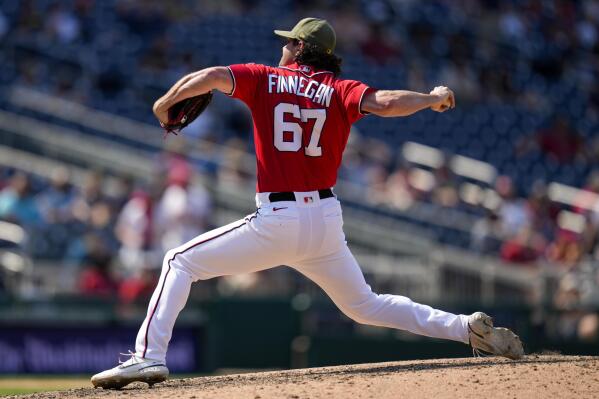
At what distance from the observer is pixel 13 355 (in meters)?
13.4

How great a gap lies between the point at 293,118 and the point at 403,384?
1.58m

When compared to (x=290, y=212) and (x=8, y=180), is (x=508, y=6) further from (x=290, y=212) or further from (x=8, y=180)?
(x=290, y=212)

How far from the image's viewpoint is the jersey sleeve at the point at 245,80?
250 inches

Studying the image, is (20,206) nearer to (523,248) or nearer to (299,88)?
(523,248)

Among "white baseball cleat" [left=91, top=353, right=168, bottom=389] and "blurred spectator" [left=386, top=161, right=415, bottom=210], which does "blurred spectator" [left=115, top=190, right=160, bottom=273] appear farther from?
"white baseball cleat" [left=91, top=353, right=168, bottom=389]

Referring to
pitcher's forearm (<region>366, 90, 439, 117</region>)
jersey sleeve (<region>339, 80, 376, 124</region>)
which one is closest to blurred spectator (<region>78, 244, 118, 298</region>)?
jersey sleeve (<region>339, 80, 376, 124</region>)

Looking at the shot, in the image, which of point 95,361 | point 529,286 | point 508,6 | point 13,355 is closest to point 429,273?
point 529,286

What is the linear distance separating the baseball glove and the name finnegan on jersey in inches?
15.4

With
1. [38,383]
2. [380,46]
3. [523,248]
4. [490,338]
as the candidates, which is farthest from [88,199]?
[490,338]

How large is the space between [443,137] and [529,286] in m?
5.00

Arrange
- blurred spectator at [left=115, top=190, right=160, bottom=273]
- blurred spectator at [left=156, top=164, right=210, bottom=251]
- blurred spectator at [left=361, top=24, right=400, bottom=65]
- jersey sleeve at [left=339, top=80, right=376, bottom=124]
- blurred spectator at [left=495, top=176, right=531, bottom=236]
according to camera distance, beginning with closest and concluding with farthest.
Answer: jersey sleeve at [left=339, top=80, right=376, bottom=124], blurred spectator at [left=156, top=164, right=210, bottom=251], blurred spectator at [left=115, top=190, right=160, bottom=273], blurred spectator at [left=495, top=176, right=531, bottom=236], blurred spectator at [left=361, top=24, right=400, bottom=65]

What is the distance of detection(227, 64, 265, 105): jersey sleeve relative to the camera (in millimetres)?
6359

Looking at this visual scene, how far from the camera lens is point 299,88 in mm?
6465

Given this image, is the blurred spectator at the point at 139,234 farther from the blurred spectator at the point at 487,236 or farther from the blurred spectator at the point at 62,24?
the blurred spectator at the point at 62,24
